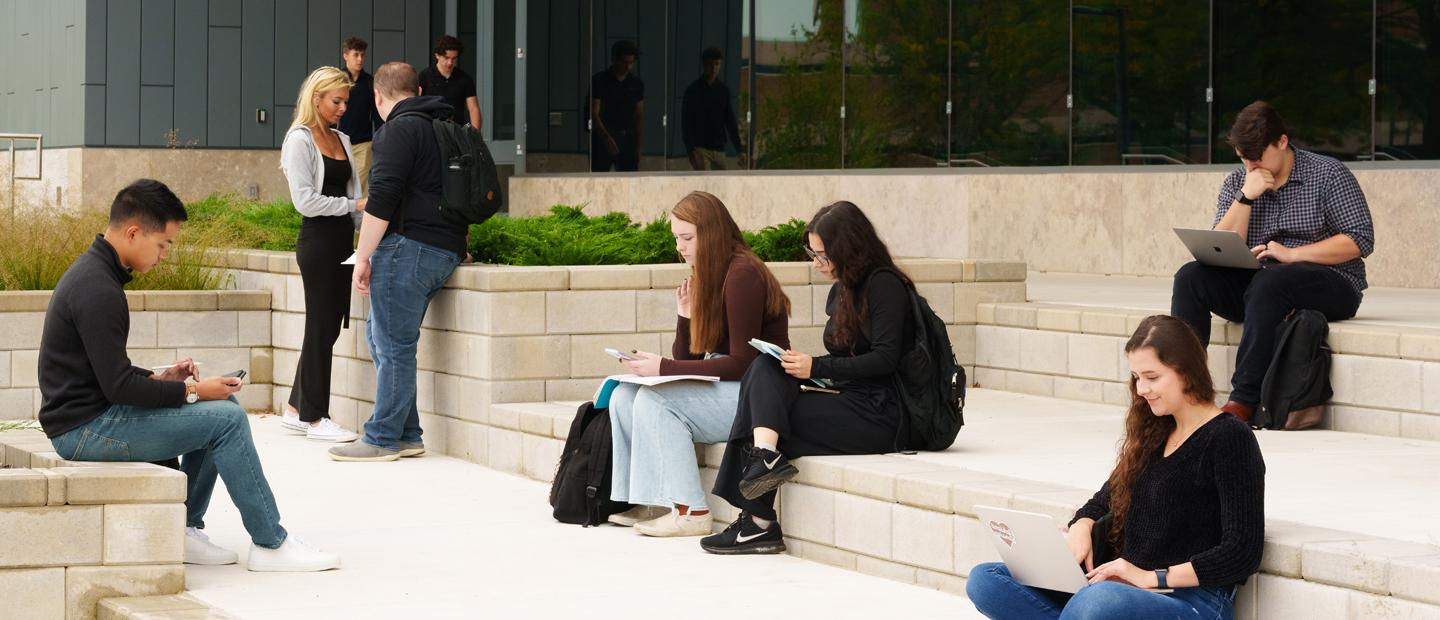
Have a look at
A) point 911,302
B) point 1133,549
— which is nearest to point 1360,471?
point 911,302

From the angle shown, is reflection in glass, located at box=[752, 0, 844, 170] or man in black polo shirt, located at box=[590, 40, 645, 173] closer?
reflection in glass, located at box=[752, 0, 844, 170]

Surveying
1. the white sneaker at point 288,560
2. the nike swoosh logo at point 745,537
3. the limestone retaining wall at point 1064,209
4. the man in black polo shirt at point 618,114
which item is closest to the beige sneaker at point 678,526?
the nike swoosh logo at point 745,537

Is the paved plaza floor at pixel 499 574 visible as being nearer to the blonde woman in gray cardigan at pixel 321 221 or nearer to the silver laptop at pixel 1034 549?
the silver laptop at pixel 1034 549

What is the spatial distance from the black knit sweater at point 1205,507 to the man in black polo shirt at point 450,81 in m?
11.5

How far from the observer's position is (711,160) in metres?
20.4

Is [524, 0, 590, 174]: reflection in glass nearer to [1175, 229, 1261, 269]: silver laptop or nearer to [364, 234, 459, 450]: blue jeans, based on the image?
[364, 234, 459, 450]: blue jeans

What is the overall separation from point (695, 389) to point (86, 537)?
2.54 metres

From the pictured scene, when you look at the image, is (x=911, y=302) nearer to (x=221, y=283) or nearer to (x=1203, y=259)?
(x=1203, y=259)

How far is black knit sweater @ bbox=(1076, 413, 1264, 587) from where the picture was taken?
198 inches

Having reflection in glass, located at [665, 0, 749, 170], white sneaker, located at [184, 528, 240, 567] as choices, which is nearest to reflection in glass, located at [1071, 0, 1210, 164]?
reflection in glass, located at [665, 0, 749, 170]

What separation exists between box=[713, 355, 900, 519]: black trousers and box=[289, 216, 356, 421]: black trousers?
3.84 meters

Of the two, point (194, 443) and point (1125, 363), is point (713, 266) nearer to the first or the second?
point (194, 443)

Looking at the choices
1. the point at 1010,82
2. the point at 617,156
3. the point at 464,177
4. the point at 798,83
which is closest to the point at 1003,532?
the point at 464,177

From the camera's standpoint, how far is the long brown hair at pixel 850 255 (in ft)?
24.4
